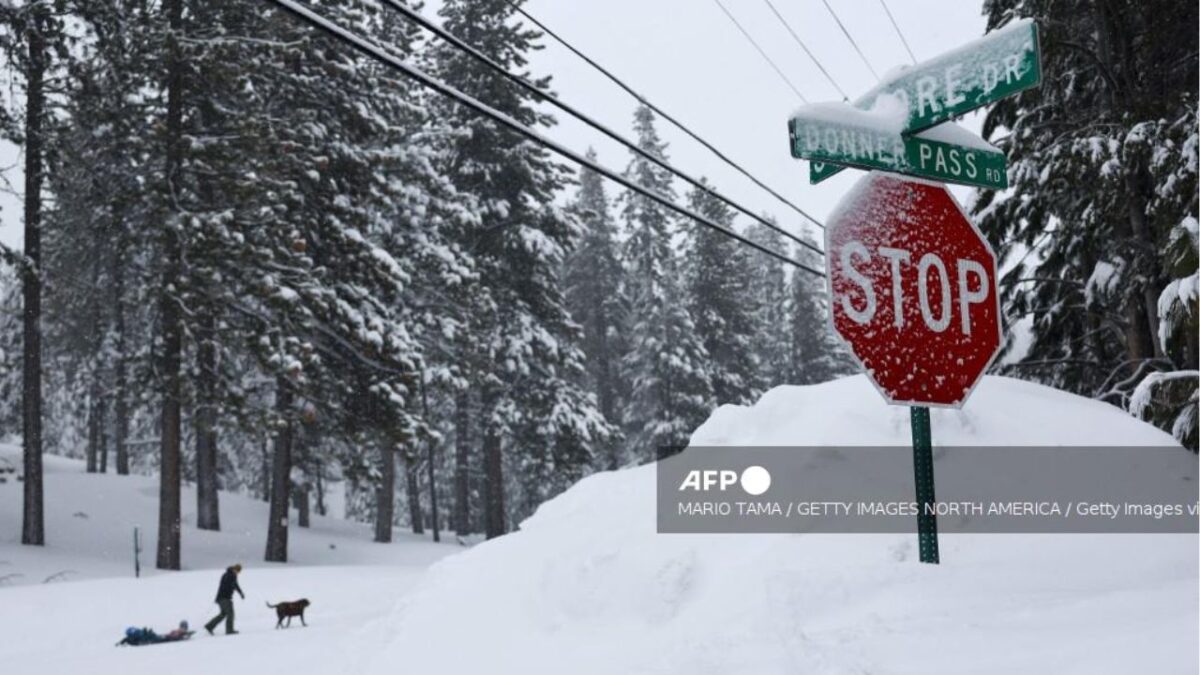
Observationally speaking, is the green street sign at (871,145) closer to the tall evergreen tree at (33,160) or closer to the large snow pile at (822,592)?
the large snow pile at (822,592)

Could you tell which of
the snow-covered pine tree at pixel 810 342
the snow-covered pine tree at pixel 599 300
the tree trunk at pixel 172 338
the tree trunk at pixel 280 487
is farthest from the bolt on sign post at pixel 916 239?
the snow-covered pine tree at pixel 810 342

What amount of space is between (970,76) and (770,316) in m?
48.7

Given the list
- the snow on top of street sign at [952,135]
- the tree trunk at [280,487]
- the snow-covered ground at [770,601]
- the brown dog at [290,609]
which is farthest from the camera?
the tree trunk at [280,487]

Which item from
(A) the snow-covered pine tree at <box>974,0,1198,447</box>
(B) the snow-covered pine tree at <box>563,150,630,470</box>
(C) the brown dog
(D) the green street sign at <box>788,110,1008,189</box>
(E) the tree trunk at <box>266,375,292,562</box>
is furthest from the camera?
Result: (B) the snow-covered pine tree at <box>563,150,630,470</box>

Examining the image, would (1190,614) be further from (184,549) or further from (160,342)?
(184,549)

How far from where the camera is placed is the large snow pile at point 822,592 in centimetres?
567

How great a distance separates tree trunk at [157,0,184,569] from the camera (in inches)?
785

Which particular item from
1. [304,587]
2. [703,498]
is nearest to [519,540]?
[703,498]

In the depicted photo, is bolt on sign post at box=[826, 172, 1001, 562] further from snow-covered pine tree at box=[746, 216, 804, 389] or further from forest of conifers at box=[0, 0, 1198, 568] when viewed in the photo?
snow-covered pine tree at box=[746, 216, 804, 389]

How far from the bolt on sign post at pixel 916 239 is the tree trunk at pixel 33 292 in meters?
20.6

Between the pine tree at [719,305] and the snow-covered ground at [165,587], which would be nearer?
the snow-covered ground at [165,587]

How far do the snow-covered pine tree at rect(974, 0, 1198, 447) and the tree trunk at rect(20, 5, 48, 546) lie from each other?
65.6 feet

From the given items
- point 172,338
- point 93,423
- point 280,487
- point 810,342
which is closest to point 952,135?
point 172,338

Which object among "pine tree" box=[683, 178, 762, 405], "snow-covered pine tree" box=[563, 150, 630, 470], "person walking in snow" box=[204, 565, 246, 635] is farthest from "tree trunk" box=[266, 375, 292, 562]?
"snow-covered pine tree" box=[563, 150, 630, 470]
